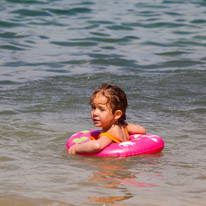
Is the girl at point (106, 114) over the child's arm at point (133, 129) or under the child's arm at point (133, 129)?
over

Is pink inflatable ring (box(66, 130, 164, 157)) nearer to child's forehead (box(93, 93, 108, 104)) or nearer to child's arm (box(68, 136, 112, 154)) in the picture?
child's arm (box(68, 136, 112, 154))

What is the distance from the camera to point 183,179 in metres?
3.99

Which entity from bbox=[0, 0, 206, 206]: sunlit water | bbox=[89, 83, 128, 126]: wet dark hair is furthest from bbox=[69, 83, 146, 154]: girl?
bbox=[0, 0, 206, 206]: sunlit water

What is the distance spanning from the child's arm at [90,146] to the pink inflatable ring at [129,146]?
0.05 metres

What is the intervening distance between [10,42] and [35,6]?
5071 millimetres

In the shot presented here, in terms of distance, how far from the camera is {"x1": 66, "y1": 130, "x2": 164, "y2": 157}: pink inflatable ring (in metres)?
4.75

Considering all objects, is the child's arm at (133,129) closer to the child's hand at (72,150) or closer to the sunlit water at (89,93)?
the sunlit water at (89,93)

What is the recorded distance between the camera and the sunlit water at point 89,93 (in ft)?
12.2

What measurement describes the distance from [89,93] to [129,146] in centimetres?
290

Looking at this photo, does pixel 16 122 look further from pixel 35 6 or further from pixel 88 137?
pixel 35 6

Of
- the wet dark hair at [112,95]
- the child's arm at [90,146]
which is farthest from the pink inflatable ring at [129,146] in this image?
the wet dark hair at [112,95]

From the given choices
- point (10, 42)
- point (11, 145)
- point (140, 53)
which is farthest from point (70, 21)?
point (11, 145)

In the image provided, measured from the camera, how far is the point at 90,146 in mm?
4742

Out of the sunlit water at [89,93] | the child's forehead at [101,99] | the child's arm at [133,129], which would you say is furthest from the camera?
the child's arm at [133,129]
